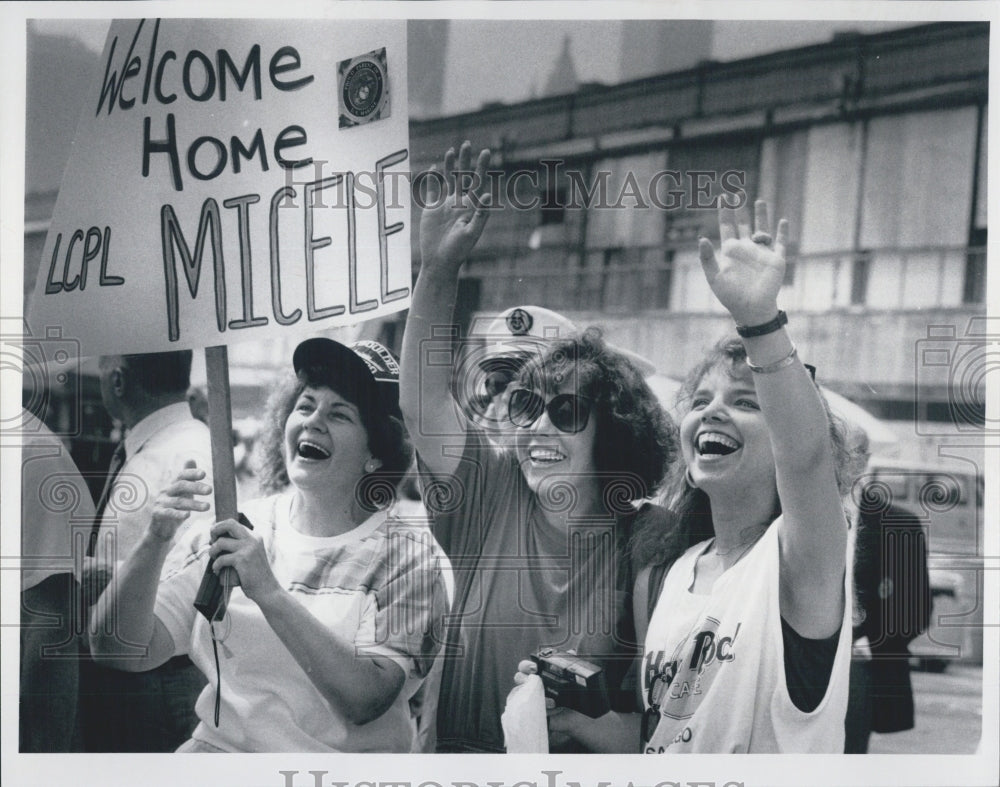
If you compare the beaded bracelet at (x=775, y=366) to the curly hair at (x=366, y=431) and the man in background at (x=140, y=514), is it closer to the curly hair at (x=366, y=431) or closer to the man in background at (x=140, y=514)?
the curly hair at (x=366, y=431)

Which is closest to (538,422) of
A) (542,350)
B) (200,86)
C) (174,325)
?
(542,350)

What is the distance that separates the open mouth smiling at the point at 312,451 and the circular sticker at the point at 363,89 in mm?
852

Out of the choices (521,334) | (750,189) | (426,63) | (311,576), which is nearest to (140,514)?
(311,576)

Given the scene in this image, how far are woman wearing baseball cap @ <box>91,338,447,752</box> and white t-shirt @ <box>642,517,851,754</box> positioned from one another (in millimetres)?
608

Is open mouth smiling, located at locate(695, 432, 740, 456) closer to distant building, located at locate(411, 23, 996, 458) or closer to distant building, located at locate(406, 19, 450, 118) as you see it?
distant building, located at locate(411, 23, 996, 458)

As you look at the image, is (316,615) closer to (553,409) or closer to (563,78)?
(553,409)

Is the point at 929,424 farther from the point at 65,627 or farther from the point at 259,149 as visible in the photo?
the point at 65,627

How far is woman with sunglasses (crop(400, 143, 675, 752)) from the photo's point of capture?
118 inches

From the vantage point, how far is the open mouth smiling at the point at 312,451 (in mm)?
3039

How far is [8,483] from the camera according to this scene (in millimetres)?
3074

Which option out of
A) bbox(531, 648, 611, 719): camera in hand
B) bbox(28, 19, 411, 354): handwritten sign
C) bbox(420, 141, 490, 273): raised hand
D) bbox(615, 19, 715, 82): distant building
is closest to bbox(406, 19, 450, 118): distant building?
bbox(28, 19, 411, 354): handwritten sign

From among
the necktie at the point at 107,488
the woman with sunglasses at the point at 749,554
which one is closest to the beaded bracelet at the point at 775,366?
the woman with sunglasses at the point at 749,554

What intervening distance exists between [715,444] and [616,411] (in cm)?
26

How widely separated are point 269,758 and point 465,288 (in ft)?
4.36
